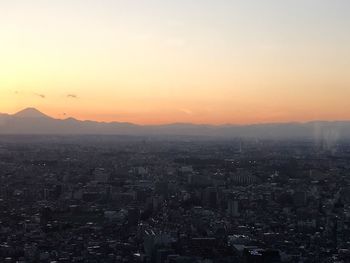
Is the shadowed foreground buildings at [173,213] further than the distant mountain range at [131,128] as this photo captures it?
No

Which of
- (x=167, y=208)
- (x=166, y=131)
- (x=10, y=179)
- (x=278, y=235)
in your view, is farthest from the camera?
(x=166, y=131)

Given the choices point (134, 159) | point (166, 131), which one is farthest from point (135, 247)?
point (166, 131)

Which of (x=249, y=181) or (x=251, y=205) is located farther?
(x=249, y=181)

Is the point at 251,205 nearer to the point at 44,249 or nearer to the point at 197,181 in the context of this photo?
the point at 197,181

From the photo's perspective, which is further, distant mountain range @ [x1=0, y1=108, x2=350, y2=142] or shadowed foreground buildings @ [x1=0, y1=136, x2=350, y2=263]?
distant mountain range @ [x1=0, y1=108, x2=350, y2=142]

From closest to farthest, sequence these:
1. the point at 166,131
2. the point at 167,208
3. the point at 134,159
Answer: the point at 167,208
the point at 134,159
the point at 166,131

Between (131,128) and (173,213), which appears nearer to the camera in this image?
(173,213)

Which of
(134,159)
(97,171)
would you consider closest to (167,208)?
(97,171)
